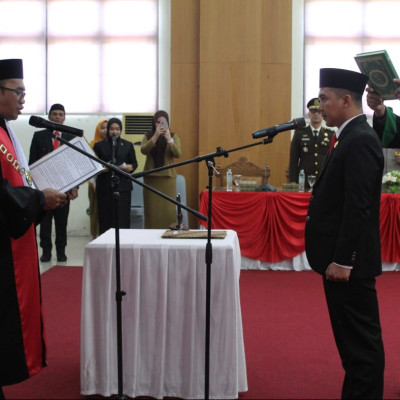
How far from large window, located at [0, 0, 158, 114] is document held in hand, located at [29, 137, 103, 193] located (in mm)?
5940

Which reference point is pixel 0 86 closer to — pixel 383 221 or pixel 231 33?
pixel 383 221

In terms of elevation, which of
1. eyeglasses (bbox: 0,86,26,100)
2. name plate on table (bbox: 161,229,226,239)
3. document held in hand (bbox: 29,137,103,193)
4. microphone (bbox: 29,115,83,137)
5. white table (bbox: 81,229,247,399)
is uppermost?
→ eyeglasses (bbox: 0,86,26,100)

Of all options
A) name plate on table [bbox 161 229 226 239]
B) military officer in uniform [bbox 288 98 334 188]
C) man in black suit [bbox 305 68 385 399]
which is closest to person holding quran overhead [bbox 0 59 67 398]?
name plate on table [bbox 161 229 226 239]

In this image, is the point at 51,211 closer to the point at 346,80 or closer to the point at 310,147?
the point at 310,147

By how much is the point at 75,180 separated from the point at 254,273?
137 inches

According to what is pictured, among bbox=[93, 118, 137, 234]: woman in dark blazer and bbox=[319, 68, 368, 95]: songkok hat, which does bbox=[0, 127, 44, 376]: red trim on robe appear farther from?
bbox=[93, 118, 137, 234]: woman in dark blazer

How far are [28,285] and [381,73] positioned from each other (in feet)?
5.69

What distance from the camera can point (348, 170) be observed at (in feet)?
7.65

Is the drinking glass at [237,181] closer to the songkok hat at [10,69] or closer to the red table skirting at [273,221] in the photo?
the red table skirting at [273,221]

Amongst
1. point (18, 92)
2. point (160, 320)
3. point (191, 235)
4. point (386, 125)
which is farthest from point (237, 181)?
point (18, 92)

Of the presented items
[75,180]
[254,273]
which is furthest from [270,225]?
[75,180]

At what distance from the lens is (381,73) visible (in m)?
2.61

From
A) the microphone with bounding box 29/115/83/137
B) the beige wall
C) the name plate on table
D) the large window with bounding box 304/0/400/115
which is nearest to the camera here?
the microphone with bounding box 29/115/83/137

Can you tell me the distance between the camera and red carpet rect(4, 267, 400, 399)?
2939 mm
